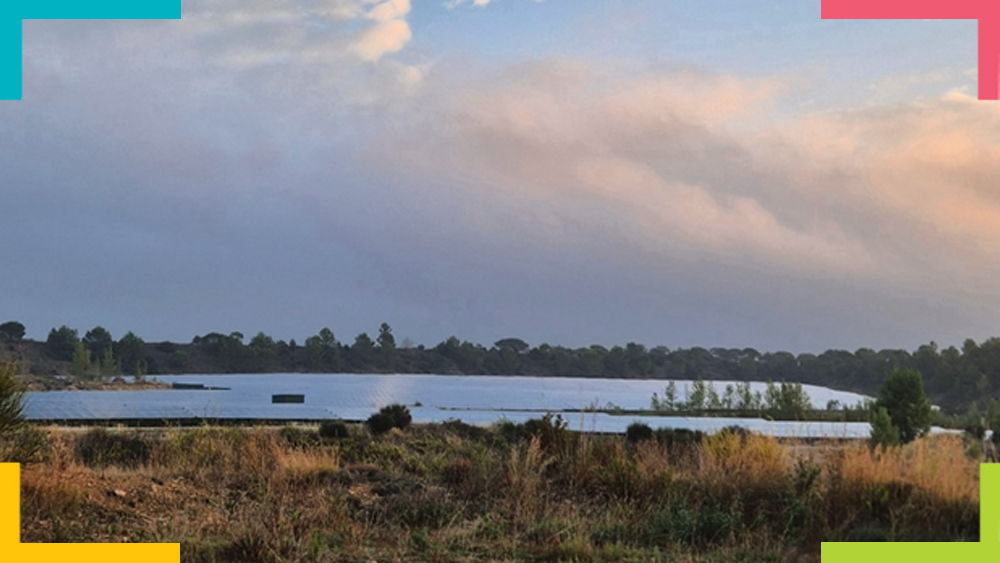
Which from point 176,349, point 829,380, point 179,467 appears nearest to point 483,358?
point 176,349

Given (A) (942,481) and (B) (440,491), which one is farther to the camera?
(B) (440,491)

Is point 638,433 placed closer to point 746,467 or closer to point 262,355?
point 746,467

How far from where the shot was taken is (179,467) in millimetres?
13227

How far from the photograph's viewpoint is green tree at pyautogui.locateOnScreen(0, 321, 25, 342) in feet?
343

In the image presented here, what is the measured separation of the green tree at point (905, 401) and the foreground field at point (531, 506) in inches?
612

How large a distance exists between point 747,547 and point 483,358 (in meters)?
102

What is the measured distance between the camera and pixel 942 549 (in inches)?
291

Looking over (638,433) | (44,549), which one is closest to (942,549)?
(44,549)

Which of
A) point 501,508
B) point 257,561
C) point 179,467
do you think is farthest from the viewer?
point 179,467

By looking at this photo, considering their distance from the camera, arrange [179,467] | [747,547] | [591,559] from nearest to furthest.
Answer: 1. [591,559]
2. [747,547]
3. [179,467]

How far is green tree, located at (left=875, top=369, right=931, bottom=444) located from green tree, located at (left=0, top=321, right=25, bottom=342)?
102 meters

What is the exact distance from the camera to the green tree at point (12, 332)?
104500mm

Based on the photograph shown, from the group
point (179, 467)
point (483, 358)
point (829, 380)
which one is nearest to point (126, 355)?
point (483, 358)

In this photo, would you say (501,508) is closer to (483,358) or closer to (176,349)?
(483,358)
